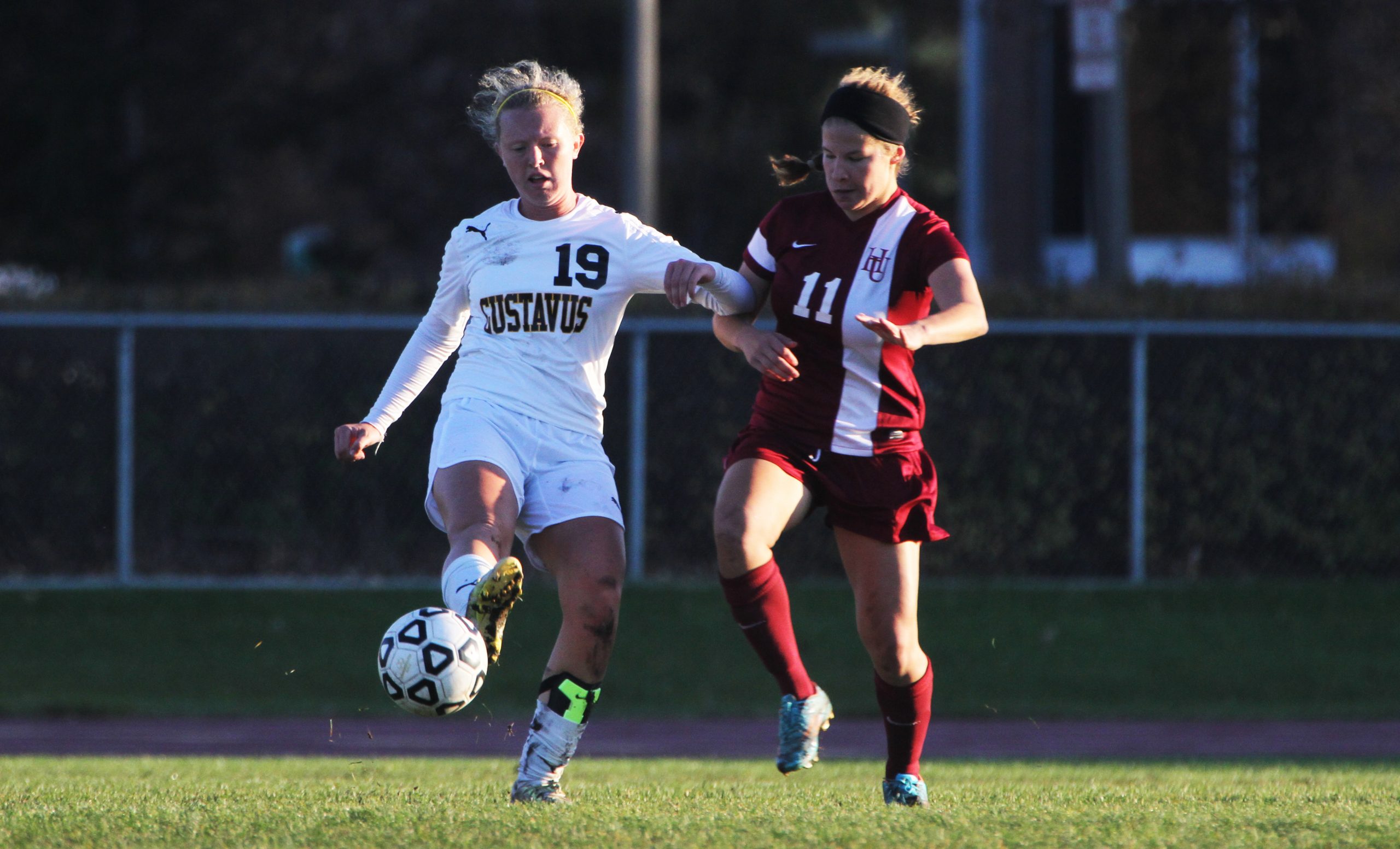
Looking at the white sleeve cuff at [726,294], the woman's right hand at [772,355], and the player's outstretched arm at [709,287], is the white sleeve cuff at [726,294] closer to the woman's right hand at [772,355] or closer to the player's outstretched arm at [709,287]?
the player's outstretched arm at [709,287]

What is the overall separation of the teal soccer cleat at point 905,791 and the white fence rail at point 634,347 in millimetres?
5885

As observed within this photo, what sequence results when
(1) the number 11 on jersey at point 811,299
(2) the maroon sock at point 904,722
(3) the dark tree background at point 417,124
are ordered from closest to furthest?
(1) the number 11 on jersey at point 811,299
(2) the maroon sock at point 904,722
(3) the dark tree background at point 417,124

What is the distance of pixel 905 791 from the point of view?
5453 mm

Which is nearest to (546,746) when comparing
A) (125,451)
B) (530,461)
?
(530,461)

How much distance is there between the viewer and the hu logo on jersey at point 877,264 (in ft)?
17.7

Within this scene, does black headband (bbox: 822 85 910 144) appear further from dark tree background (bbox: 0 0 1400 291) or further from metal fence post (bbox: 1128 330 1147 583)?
dark tree background (bbox: 0 0 1400 291)

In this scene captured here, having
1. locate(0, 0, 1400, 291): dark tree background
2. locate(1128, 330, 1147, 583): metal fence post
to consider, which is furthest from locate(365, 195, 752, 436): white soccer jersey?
locate(1128, 330, 1147, 583): metal fence post

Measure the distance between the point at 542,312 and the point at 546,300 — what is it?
0.04m

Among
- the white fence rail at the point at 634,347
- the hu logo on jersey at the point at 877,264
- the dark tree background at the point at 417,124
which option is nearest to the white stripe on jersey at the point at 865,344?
the hu logo on jersey at the point at 877,264

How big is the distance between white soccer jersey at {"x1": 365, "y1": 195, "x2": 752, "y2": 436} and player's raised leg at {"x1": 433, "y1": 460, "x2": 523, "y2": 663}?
292mm

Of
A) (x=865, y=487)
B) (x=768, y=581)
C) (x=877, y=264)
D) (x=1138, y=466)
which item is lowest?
(x=768, y=581)

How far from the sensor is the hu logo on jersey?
5.39 m

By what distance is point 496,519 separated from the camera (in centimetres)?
496

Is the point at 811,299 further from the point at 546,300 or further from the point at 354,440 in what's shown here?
the point at 354,440
